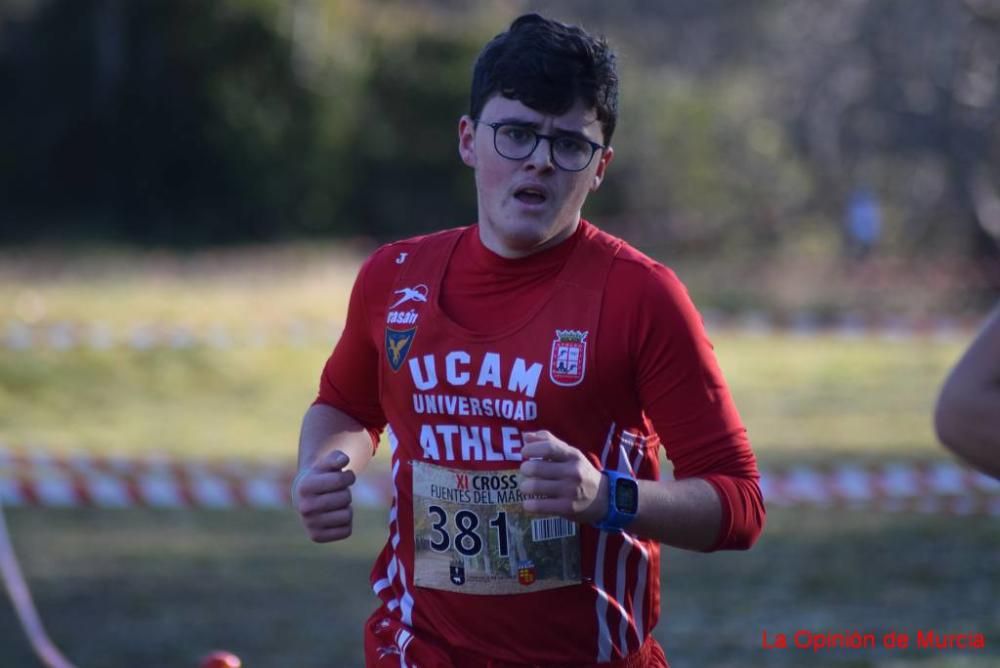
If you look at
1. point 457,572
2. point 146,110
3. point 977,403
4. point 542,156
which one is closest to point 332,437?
point 457,572

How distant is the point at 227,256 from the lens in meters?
26.5

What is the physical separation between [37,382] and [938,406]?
13928 millimetres

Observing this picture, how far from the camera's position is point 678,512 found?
9.57ft

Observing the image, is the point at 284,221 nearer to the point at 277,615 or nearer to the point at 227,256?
the point at 227,256

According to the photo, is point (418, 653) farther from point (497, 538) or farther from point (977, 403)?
point (977, 403)

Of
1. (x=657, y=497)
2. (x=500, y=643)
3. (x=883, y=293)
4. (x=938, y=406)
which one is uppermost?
(x=938, y=406)

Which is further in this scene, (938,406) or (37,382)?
(37,382)

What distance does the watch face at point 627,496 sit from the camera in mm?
2859

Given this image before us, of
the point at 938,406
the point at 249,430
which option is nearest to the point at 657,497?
the point at 938,406

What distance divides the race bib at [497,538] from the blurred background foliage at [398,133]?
23269 millimetres

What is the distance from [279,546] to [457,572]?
21.8ft

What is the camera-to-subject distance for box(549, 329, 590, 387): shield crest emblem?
3.02m

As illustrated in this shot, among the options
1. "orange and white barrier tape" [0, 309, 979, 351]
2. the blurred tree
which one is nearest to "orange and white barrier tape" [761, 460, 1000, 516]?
"orange and white barrier tape" [0, 309, 979, 351]

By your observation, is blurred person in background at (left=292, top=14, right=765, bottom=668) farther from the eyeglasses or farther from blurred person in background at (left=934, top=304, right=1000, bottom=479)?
blurred person in background at (left=934, top=304, right=1000, bottom=479)
